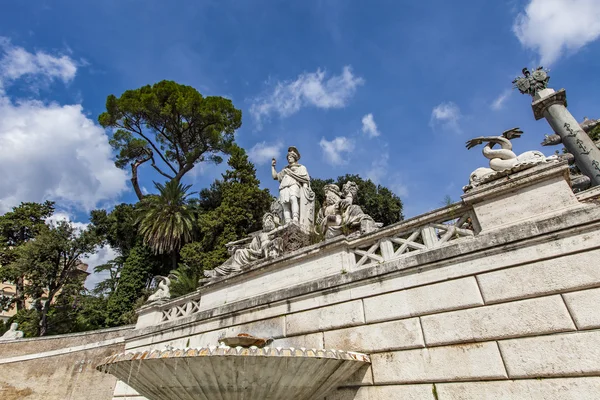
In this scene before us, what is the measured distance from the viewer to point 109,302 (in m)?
20.0

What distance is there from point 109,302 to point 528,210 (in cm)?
2214

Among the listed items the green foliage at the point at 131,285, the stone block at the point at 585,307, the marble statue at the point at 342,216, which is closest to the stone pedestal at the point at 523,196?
the stone block at the point at 585,307

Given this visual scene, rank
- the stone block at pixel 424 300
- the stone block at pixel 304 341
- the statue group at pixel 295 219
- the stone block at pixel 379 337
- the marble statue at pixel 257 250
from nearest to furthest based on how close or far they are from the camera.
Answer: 1. the stone block at pixel 424 300
2. the stone block at pixel 379 337
3. the stone block at pixel 304 341
4. the statue group at pixel 295 219
5. the marble statue at pixel 257 250

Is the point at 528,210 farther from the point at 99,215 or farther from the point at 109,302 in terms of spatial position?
the point at 99,215

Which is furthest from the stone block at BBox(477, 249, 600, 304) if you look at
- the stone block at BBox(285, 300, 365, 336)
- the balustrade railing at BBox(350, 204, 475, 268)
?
the stone block at BBox(285, 300, 365, 336)

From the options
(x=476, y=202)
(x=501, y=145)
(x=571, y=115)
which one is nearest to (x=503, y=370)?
(x=476, y=202)

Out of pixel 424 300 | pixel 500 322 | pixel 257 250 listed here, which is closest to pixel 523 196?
pixel 500 322

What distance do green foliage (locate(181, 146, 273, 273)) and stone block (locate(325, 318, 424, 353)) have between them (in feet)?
43.5

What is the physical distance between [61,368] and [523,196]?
629 inches

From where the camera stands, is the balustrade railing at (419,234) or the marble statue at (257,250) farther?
the marble statue at (257,250)

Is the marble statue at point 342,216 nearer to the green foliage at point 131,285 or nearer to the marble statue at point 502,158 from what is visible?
the marble statue at point 502,158

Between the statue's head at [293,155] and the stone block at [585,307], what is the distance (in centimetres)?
696

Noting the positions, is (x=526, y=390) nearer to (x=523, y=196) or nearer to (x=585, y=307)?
(x=585, y=307)

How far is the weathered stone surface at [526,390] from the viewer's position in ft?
A: 10.7
